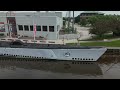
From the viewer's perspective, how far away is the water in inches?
343

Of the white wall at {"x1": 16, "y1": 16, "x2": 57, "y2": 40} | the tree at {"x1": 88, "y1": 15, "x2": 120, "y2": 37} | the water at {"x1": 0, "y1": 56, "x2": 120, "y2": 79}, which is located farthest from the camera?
the tree at {"x1": 88, "y1": 15, "x2": 120, "y2": 37}

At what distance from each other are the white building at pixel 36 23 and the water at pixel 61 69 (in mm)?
3324

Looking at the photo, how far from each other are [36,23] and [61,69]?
18.8ft

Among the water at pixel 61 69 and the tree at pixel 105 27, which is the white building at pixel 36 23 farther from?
the tree at pixel 105 27

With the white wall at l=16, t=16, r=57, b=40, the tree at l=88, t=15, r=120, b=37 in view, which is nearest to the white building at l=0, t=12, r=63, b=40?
the white wall at l=16, t=16, r=57, b=40

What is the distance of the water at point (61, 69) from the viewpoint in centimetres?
872

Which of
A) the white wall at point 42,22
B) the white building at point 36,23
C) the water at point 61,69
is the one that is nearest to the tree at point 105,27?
the white building at point 36,23

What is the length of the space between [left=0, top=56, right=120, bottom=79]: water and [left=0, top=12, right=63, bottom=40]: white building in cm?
332

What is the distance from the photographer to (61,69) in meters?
9.99

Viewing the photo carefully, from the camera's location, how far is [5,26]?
1578cm

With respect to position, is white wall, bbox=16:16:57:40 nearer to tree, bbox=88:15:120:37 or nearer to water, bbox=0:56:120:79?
water, bbox=0:56:120:79

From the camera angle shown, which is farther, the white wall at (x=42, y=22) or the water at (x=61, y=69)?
the white wall at (x=42, y=22)

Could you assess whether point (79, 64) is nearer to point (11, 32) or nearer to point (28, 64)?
point (28, 64)
